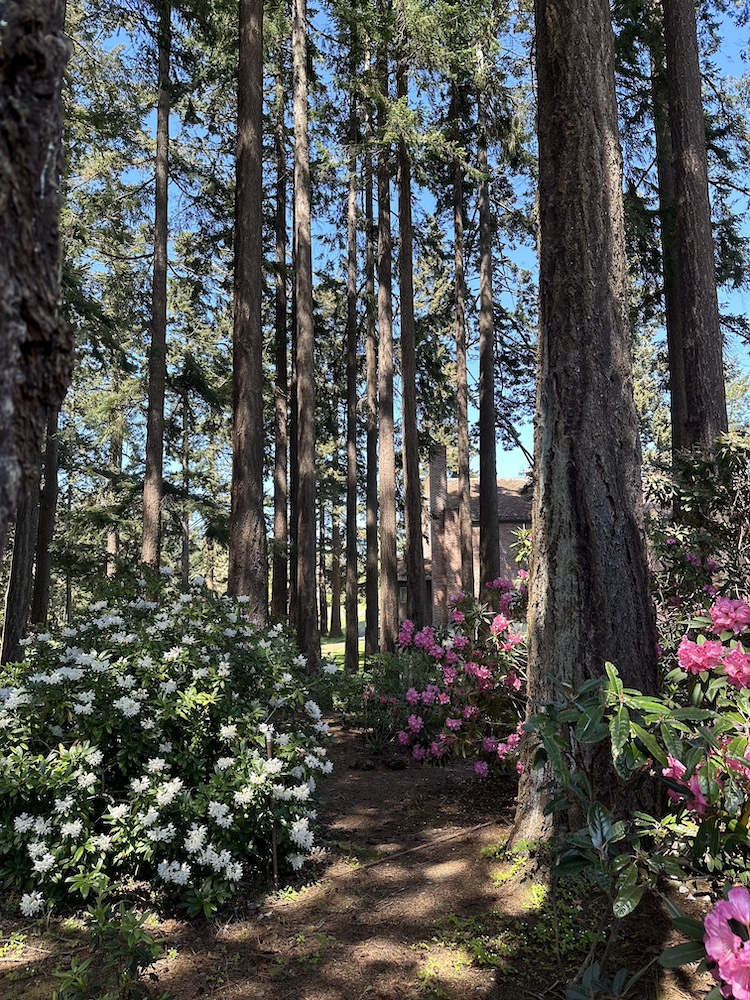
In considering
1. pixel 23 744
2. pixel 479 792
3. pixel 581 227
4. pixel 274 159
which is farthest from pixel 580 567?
pixel 274 159

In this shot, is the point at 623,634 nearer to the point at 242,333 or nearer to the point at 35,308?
the point at 35,308

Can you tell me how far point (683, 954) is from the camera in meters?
1.73

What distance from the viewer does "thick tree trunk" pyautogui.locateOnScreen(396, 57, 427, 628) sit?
1257 cm

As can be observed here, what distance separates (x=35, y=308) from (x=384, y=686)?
306 inches

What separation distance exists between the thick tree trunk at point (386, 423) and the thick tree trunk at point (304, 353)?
4.49 feet

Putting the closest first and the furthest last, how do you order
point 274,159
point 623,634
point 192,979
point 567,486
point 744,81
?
1. point 192,979
2. point 623,634
3. point 567,486
4. point 744,81
5. point 274,159

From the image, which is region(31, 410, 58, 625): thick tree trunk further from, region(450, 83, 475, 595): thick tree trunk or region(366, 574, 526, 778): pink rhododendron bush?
Answer: region(366, 574, 526, 778): pink rhododendron bush

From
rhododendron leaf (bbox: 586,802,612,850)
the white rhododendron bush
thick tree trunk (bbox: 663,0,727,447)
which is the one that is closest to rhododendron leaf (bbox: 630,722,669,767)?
rhododendron leaf (bbox: 586,802,612,850)

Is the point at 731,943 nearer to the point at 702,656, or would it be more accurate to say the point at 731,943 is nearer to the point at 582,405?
the point at 702,656

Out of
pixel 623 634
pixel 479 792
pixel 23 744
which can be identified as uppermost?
pixel 623 634

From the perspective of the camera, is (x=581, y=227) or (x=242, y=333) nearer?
(x=581, y=227)

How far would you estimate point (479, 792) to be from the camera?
222 inches

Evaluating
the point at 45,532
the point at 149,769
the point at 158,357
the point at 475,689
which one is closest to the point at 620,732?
the point at 149,769

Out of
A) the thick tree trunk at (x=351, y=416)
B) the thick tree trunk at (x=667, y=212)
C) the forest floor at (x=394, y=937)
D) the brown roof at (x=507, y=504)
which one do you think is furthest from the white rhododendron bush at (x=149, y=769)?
the brown roof at (x=507, y=504)
